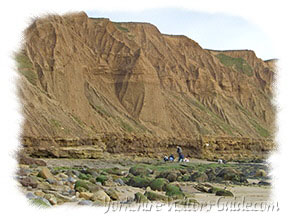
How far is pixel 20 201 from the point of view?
8297 mm

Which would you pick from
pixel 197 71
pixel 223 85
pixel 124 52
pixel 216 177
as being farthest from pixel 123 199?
pixel 223 85

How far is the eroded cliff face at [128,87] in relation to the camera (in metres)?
41.5

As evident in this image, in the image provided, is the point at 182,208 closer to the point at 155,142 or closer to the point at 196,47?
the point at 155,142

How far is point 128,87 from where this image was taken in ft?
205

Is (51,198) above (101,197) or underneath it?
above

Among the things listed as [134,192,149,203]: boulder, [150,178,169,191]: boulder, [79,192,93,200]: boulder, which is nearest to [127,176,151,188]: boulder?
[150,178,169,191]: boulder

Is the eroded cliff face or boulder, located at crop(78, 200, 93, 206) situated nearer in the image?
boulder, located at crop(78, 200, 93, 206)

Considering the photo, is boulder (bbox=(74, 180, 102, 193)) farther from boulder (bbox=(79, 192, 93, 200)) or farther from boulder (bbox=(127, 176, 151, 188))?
boulder (bbox=(127, 176, 151, 188))

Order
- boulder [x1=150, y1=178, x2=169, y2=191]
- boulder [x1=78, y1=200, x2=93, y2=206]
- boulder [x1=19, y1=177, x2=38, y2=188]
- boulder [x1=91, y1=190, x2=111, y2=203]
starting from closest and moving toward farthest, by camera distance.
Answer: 1. boulder [x1=78, y1=200, x2=93, y2=206]
2. boulder [x1=91, y1=190, x2=111, y2=203]
3. boulder [x1=19, y1=177, x2=38, y2=188]
4. boulder [x1=150, y1=178, x2=169, y2=191]

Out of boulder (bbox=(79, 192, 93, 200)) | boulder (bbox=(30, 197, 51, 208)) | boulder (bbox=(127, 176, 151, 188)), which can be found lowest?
boulder (bbox=(127, 176, 151, 188))

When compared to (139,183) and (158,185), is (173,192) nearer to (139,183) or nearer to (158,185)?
(158,185)

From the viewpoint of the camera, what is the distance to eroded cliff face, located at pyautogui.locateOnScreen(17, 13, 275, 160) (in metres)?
41.5

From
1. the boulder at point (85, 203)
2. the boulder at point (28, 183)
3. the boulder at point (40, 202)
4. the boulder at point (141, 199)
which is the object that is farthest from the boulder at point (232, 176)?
the boulder at point (40, 202)

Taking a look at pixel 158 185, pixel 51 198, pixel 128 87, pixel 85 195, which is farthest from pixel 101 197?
pixel 128 87
